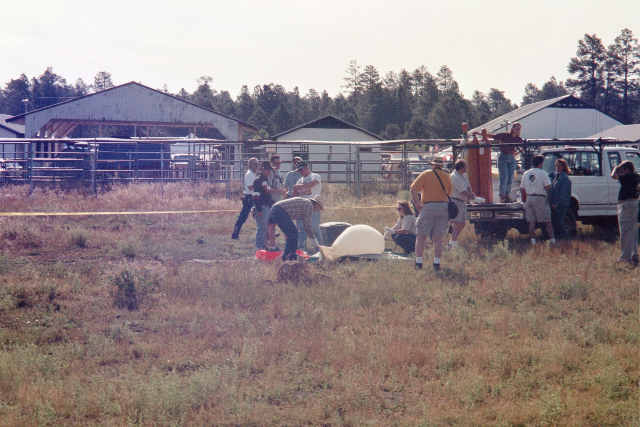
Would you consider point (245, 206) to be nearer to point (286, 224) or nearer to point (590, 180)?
point (286, 224)

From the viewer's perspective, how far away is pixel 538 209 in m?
12.3

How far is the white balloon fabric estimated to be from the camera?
444 inches

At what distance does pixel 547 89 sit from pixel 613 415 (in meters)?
119

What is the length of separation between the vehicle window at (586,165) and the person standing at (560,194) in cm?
Answer: 134

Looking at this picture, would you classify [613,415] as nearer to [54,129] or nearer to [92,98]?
[92,98]

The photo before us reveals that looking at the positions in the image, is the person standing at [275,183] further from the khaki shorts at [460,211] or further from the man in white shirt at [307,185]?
the khaki shorts at [460,211]

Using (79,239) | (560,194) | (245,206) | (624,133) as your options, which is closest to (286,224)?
(245,206)

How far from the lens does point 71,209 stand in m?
18.4

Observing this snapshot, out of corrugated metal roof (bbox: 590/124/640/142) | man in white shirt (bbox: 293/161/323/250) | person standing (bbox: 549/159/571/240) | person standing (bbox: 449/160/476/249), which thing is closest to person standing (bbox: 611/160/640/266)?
person standing (bbox: 549/159/571/240)

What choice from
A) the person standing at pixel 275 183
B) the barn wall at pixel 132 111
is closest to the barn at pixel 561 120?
the barn wall at pixel 132 111

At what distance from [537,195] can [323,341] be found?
7.28 metres

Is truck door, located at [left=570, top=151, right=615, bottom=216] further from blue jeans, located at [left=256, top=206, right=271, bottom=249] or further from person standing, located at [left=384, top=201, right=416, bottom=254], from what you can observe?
blue jeans, located at [left=256, top=206, right=271, bottom=249]

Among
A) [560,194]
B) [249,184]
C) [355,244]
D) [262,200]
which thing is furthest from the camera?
[249,184]

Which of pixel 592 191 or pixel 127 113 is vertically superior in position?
pixel 127 113
